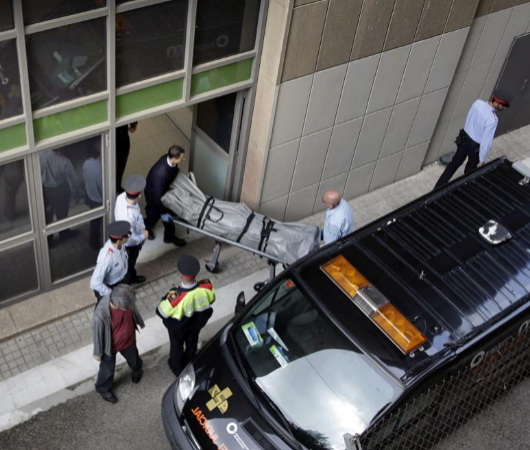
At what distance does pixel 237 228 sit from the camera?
9.13 metres

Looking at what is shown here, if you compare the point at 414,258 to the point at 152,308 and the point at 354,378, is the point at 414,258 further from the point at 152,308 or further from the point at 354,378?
the point at 152,308

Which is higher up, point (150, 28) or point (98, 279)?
point (150, 28)

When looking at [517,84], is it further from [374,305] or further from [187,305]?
[187,305]

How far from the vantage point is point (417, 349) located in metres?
6.87

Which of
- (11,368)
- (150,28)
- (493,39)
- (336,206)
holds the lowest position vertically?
(11,368)

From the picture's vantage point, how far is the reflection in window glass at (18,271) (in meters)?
8.62

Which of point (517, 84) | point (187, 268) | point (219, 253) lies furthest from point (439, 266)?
point (517, 84)

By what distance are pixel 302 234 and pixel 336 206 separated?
0.56 m

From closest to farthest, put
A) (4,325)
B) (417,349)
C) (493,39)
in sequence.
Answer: (417,349), (4,325), (493,39)

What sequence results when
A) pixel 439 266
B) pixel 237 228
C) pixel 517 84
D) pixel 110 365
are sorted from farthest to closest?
1. pixel 517 84
2. pixel 237 228
3. pixel 110 365
4. pixel 439 266

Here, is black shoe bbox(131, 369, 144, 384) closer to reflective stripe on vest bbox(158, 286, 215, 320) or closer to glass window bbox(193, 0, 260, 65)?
reflective stripe on vest bbox(158, 286, 215, 320)

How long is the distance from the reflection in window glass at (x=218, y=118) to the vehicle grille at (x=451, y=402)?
4.12 metres

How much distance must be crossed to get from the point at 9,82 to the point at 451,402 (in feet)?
16.7

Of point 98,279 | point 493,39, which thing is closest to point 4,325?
point 98,279
